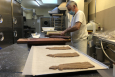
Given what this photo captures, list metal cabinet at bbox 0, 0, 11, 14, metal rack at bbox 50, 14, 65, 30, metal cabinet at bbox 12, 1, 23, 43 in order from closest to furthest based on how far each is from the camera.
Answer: metal cabinet at bbox 0, 0, 11, 14, metal cabinet at bbox 12, 1, 23, 43, metal rack at bbox 50, 14, 65, 30

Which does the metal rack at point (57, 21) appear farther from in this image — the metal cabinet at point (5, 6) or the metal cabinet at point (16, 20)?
the metal cabinet at point (5, 6)

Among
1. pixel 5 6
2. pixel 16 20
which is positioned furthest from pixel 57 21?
pixel 5 6

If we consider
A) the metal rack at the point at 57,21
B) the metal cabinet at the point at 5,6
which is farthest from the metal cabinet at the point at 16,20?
the metal rack at the point at 57,21

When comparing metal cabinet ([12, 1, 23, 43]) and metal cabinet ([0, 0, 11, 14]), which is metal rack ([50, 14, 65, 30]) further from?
metal cabinet ([0, 0, 11, 14])

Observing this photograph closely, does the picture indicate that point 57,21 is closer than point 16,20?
No

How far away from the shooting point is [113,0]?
2.30 m

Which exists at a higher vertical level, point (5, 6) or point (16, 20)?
point (5, 6)

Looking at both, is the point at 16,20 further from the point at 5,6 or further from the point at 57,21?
the point at 57,21

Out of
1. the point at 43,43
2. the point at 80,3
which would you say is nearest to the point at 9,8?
the point at 43,43

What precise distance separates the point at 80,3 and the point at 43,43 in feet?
7.99

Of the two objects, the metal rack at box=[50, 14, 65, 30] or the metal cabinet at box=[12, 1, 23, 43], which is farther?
the metal rack at box=[50, 14, 65, 30]

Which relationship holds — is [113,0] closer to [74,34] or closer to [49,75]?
[74,34]

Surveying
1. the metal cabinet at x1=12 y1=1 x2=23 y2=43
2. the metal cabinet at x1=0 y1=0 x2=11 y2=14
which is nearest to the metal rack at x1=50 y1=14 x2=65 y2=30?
the metal cabinet at x1=12 y1=1 x2=23 y2=43

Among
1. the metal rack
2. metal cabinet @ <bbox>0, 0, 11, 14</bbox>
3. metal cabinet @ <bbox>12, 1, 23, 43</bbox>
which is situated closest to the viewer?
metal cabinet @ <bbox>0, 0, 11, 14</bbox>
